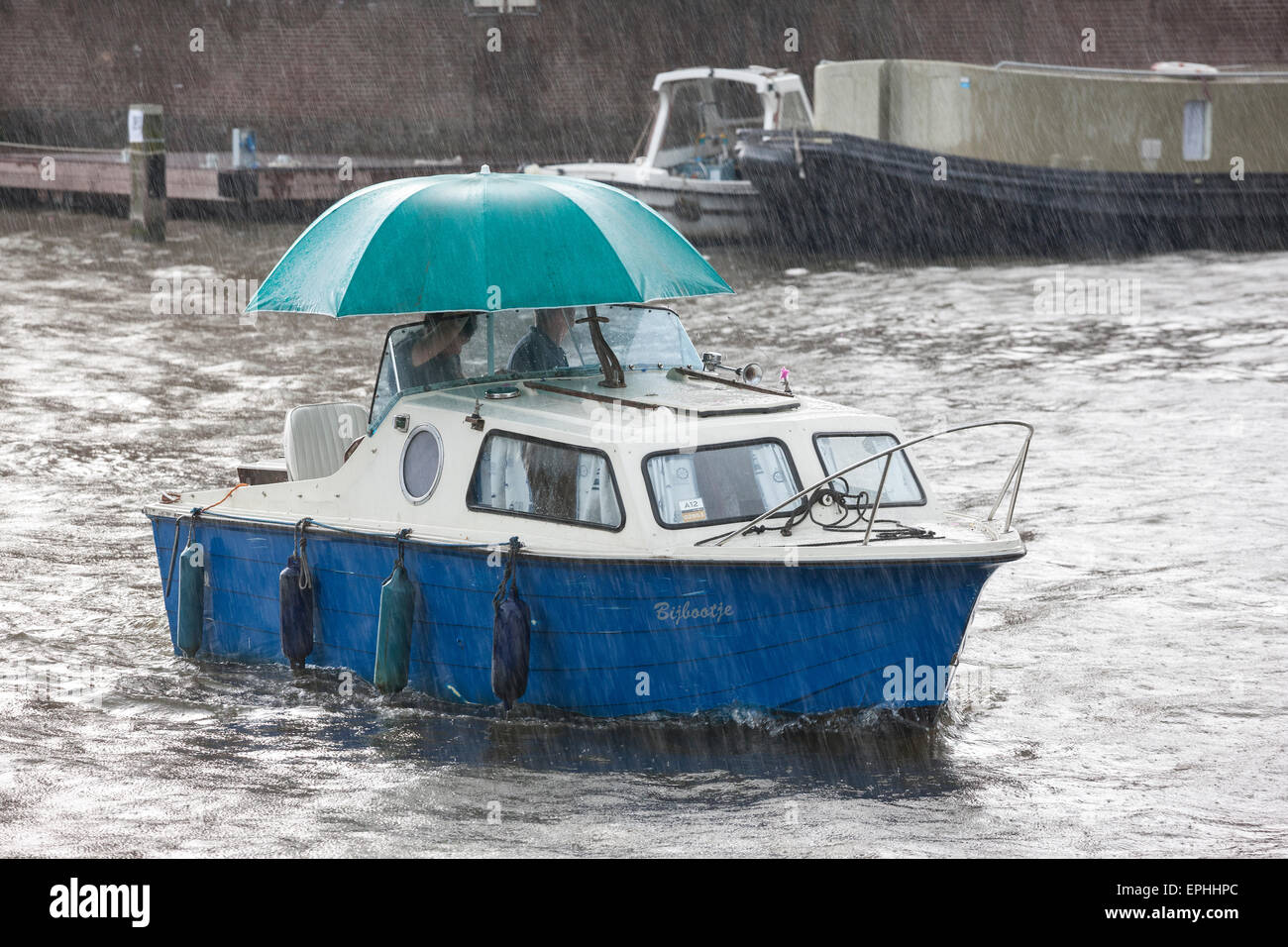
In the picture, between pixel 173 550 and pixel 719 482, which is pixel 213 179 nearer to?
pixel 173 550

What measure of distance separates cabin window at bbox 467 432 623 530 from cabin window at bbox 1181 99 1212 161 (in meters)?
22.6

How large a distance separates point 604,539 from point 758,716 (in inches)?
45.8

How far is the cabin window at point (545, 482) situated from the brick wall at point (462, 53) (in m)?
25.6

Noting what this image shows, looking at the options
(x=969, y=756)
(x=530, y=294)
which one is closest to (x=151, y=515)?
(x=530, y=294)

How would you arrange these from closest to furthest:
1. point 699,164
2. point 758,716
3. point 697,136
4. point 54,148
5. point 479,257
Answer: point 758,716 → point 479,257 → point 699,164 → point 697,136 → point 54,148

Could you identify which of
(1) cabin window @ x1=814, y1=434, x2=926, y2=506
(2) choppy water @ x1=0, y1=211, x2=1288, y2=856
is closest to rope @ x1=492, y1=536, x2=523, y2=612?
(2) choppy water @ x1=0, y1=211, x2=1288, y2=856

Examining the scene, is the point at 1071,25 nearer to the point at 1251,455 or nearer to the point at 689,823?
the point at 1251,455

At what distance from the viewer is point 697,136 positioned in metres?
28.5

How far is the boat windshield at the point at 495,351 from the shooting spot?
9328mm

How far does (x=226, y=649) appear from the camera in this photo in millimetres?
9875

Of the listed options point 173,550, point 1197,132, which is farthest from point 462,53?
point 173,550

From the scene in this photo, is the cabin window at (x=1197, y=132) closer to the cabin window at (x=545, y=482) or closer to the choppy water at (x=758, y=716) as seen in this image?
the choppy water at (x=758, y=716)

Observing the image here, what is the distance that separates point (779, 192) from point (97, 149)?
14.4 meters

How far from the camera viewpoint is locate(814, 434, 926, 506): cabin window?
851cm
